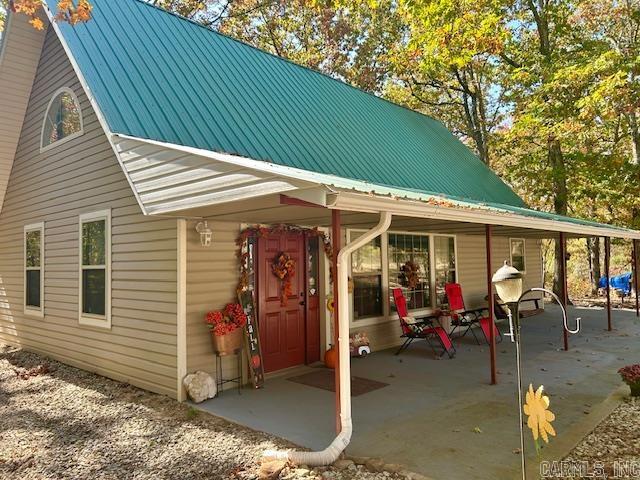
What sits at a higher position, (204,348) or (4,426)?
(204,348)

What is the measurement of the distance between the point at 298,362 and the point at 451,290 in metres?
4.23

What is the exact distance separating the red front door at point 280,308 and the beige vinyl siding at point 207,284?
0.50 metres

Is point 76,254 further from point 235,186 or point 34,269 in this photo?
point 235,186

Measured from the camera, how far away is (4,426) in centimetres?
482

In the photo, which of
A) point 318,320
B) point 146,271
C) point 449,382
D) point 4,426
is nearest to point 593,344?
point 449,382

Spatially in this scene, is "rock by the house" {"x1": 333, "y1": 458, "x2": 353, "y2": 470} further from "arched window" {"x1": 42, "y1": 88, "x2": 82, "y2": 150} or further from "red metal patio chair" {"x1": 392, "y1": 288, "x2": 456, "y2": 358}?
"arched window" {"x1": 42, "y1": 88, "x2": 82, "y2": 150}

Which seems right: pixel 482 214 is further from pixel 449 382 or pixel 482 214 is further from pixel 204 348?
pixel 204 348

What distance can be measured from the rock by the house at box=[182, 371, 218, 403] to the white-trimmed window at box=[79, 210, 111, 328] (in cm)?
185

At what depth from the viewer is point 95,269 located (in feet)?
22.0

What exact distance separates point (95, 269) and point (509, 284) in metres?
5.71

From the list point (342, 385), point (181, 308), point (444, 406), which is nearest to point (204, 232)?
point (181, 308)

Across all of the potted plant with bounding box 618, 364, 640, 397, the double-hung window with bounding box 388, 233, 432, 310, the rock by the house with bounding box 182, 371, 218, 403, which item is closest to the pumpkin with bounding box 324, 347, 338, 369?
the rock by the house with bounding box 182, 371, 218, 403

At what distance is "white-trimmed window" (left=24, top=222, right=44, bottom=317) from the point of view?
8062mm

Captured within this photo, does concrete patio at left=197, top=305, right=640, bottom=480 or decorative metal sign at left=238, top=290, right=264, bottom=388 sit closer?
concrete patio at left=197, top=305, right=640, bottom=480
